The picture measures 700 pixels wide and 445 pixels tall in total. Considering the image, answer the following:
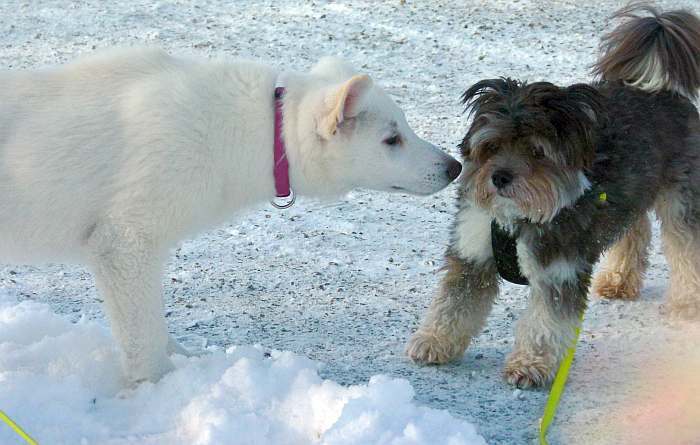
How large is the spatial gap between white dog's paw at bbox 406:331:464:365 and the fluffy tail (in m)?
1.68

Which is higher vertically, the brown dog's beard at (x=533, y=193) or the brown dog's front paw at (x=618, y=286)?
the brown dog's beard at (x=533, y=193)

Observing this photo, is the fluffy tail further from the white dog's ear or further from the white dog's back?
the white dog's back

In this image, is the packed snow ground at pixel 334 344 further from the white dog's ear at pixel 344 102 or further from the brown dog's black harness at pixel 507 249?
the white dog's ear at pixel 344 102

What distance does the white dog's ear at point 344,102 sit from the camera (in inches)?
153

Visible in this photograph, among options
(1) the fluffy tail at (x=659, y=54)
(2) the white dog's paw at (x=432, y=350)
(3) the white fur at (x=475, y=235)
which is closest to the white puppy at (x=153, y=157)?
(3) the white fur at (x=475, y=235)

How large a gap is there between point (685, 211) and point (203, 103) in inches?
106

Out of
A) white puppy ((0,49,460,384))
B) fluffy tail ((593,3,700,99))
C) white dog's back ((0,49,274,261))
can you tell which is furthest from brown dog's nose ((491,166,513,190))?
fluffy tail ((593,3,700,99))

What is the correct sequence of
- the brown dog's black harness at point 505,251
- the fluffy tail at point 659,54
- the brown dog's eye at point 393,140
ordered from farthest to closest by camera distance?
the fluffy tail at point 659,54 → the brown dog's black harness at point 505,251 → the brown dog's eye at point 393,140

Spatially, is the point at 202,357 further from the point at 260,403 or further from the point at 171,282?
the point at 171,282

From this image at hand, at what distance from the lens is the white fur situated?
439cm

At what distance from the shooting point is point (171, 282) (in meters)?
5.59

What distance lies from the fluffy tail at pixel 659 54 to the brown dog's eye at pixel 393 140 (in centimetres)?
149

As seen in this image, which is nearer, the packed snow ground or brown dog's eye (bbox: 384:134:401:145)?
the packed snow ground

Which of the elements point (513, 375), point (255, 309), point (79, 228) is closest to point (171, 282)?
point (255, 309)
